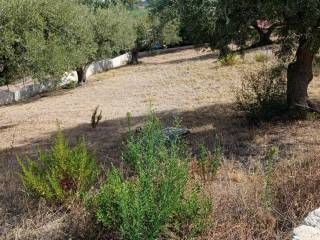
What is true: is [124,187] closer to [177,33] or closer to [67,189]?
[67,189]

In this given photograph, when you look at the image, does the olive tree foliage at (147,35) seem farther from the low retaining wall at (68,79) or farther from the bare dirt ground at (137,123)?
the bare dirt ground at (137,123)

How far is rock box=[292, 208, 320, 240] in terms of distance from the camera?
316 centimetres

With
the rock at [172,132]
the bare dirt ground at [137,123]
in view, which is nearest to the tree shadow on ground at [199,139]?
the bare dirt ground at [137,123]

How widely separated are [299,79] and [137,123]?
395 centimetres

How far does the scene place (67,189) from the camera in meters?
4.45

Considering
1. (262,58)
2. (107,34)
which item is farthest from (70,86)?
(262,58)

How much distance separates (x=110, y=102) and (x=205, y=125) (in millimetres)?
6738

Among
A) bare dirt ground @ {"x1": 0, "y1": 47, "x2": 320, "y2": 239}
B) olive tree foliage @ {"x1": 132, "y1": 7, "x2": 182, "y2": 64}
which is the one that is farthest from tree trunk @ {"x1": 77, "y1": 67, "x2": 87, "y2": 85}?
olive tree foliage @ {"x1": 132, "y1": 7, "x2": 182, "y2": 64}

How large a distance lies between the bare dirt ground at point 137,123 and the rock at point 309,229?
6.58ft

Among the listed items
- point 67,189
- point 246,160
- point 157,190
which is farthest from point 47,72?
point 157,190

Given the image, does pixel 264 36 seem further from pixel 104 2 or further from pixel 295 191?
pixel 104 2

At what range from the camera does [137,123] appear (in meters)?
10.7

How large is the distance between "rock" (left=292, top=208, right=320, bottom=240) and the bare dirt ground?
2.00m

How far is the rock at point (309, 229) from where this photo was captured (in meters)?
3.16
